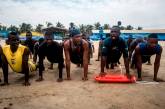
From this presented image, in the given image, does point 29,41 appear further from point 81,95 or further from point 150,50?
point 81,95

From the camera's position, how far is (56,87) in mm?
7039

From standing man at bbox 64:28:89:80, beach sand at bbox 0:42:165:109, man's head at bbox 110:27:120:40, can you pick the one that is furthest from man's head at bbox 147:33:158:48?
standing man at bbox 64:28:89:80

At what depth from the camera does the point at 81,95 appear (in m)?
6.18

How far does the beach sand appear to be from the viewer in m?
5.41

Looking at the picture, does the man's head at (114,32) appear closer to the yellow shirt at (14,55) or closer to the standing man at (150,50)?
the standing man at (150,50)

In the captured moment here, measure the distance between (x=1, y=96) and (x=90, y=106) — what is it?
225 cm

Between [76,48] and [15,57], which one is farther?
[76,48]

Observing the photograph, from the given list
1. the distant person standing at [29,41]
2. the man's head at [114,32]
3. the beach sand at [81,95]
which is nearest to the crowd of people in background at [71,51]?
the man's head at [114,32]

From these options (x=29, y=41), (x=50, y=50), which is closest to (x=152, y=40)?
(x=50, y=50)

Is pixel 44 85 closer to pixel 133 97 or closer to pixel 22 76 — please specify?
pixel 22 76

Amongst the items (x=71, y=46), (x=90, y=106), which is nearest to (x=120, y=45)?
(x=71, y=46)

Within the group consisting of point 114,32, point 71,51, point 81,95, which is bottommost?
point 81,95

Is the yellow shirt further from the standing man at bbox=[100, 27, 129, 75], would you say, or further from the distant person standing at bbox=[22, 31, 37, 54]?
the distant person standing at bbox=[22, 31, 37, 54]

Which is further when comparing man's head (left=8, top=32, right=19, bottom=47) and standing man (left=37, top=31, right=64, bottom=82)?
standing man (left=37, top=31, right=64, bottom=82)
